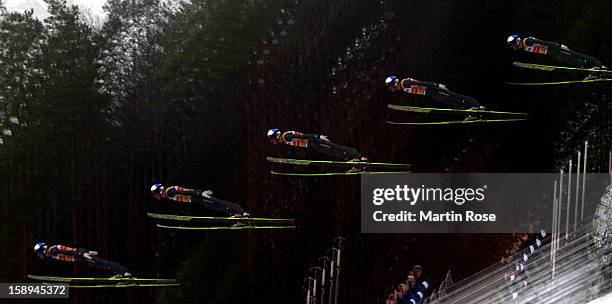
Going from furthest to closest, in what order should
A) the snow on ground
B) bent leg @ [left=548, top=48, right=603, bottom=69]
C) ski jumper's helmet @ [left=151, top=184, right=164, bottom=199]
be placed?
ski jumper's helmet @ [left=151, top=184, right=164, bottom=199] < bent leg @ [left=548, top=48, right=603, bottom=69] < the snow on ground

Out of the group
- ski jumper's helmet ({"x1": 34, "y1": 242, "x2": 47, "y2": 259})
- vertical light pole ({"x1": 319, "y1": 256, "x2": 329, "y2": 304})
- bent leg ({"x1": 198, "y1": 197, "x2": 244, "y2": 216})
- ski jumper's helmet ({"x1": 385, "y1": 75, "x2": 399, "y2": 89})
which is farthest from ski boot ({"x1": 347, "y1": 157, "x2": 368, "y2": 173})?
ski jumper's helmet ({"x1": 34, "y1": 242, "x2": 47, "y2": 259})

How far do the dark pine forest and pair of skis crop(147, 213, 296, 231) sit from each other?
0.06 meters

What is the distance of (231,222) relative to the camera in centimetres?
660

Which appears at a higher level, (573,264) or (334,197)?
(334,197)

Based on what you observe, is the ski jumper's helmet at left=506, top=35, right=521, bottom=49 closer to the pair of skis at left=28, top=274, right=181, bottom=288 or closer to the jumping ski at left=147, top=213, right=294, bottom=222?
the jumping ski at left=147, top=213, right=294, bottom=222

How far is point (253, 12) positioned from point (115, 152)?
5.21 feet

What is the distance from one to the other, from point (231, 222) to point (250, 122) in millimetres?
797

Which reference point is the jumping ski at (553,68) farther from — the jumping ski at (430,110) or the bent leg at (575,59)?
the jumping ski at (430,110)

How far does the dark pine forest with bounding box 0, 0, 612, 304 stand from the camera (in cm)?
622

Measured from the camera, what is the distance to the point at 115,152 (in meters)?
6.85

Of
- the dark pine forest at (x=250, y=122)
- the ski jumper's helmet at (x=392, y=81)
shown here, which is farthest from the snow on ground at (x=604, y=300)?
the ski jumper's helmet at (x=392, y=81)

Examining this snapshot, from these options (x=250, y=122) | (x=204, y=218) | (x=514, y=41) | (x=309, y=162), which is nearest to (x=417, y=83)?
(x=514, y=41)

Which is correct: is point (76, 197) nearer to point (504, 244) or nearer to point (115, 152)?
point (115, 152)

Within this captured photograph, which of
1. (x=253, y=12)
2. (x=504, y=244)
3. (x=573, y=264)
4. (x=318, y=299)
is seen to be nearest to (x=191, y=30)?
(x=253, y=12)
